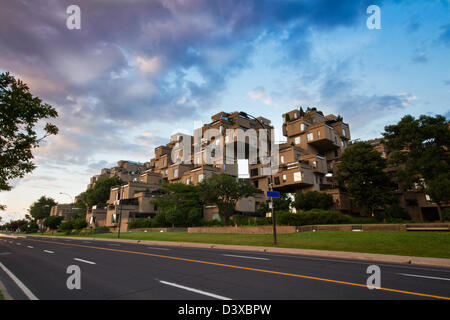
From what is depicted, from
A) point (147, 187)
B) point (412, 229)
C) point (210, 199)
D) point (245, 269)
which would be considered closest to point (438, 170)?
point (412, 229)

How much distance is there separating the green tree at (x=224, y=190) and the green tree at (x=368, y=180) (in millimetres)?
15900

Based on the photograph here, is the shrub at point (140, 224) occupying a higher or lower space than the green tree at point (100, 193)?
lower

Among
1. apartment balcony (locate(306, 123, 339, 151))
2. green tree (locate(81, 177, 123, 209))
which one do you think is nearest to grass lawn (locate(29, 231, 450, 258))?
apartment balcony (locate(306, 123, 339, 151))

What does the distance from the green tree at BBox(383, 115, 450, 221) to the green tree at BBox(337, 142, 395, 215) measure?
2370mm

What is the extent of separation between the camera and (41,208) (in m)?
120

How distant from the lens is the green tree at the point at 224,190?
138 feet

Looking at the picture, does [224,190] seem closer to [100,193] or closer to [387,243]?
[387,243]

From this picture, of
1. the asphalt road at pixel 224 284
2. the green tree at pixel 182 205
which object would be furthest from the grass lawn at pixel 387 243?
the green tree at pixel 182 205

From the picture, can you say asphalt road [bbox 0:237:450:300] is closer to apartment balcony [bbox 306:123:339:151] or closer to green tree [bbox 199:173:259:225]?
green tree [bbox 199:173:259:225]

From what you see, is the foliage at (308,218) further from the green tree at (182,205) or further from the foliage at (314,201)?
the green tree at (182,205)

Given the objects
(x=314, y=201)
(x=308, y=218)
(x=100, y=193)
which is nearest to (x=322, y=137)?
(x=314, y=201)

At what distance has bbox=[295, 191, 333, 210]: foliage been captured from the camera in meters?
44.2

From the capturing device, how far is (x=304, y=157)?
55.3 metres
